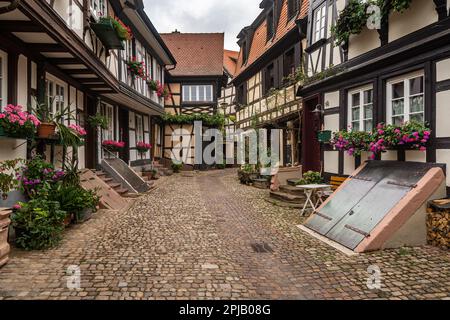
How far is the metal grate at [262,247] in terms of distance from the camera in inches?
183

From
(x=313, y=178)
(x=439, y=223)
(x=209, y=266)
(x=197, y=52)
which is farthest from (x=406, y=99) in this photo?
(x=197, y=52)

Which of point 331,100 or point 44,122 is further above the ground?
point 331,100

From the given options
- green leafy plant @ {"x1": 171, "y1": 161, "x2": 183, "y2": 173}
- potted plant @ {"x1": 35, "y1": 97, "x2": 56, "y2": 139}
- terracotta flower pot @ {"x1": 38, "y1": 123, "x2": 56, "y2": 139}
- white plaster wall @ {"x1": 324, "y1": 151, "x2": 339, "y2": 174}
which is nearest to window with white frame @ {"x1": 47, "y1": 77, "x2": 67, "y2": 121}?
potted plant @ {"x1": 35, "y1": 97, "x2": 56, "y2": 139}

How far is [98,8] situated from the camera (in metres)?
8.20

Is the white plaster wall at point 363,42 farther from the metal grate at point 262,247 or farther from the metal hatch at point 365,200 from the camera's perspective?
the metal grate at point 262,247

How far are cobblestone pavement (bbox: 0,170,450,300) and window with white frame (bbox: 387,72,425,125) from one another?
2.24 m

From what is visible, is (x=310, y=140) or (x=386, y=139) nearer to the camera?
(x=386, y=139)

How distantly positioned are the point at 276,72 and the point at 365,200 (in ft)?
26.0

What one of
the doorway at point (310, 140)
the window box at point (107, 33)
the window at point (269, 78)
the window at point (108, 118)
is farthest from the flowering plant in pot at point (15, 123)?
the window at point (269, 78)

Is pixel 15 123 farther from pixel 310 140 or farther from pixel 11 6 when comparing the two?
pixel 310 140

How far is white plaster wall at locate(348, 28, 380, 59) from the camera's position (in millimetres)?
6329

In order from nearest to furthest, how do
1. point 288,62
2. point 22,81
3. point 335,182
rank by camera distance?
point 22,81
point 335,182
point 288,62

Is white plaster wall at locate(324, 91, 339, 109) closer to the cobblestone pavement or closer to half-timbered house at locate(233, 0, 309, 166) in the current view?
half-timbered house at locate(233, 0, 309, 166)

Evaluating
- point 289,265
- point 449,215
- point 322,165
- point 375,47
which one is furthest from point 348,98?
point 289,265
